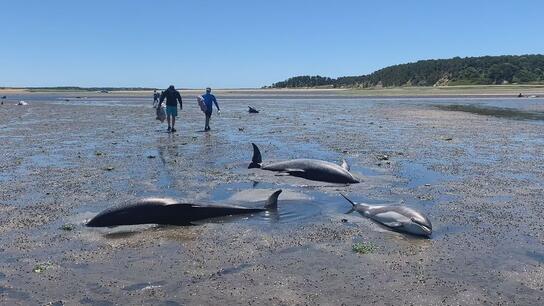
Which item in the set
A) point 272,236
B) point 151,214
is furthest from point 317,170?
point 151,214

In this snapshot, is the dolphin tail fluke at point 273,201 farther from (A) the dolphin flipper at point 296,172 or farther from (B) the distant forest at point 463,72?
(B) the distant forest at point 463,72

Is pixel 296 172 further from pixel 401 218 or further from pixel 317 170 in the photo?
pixel 401 218

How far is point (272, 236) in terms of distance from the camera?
9.09 m

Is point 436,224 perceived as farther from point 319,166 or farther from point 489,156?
point 489,156

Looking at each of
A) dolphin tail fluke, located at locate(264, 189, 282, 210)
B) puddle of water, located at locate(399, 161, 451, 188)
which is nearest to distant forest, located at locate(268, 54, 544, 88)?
puddle of water, located at locate(399, 161, 451, 188)

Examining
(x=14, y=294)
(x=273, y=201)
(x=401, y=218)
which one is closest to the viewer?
(x=14, y=294)

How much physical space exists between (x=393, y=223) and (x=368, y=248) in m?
1.33

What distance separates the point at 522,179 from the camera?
1388 centimetres

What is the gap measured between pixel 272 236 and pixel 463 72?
130 meters

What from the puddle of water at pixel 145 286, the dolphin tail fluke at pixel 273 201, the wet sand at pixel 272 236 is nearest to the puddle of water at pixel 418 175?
the wet sand at pixel 272 236

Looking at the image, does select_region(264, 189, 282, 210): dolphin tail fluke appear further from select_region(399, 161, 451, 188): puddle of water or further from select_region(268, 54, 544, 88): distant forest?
select_region(268, 54, 544, 88): distant forest

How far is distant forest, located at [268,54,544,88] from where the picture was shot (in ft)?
403

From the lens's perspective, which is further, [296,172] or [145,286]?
[296,172]

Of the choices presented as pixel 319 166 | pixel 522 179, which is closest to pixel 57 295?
pixel 319 166
